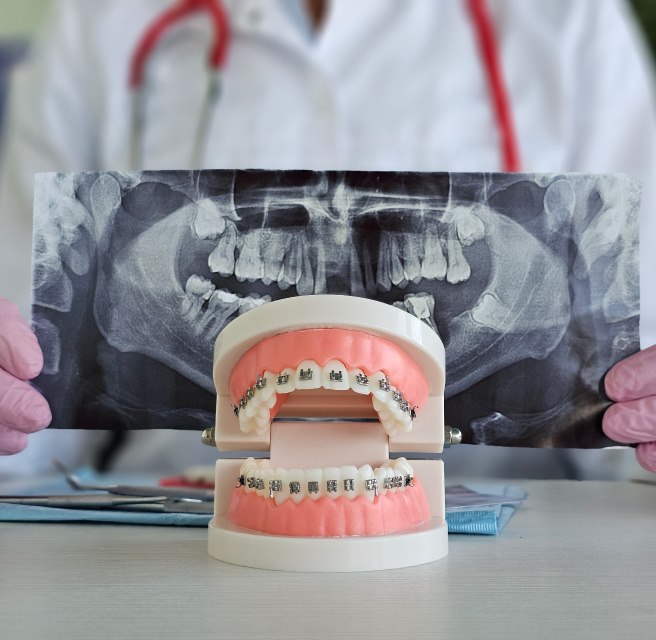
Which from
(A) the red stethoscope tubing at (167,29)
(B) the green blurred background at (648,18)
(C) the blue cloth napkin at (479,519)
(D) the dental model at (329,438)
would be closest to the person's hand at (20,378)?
(D) the dental model at (329,438)

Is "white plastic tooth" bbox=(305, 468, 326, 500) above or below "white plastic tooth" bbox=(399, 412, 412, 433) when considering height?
below

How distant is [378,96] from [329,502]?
2.51 feet

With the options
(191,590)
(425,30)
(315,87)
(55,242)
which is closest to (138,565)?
(191,590)

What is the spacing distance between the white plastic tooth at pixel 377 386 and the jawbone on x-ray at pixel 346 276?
0.14 meters

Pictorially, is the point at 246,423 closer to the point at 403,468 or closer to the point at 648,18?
the point at 403,468

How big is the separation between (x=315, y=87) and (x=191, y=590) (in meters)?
0.81

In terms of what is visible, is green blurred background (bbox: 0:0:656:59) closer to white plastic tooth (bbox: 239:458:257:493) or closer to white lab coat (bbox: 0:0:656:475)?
white lab coat (bbox: 0:0:656:475)

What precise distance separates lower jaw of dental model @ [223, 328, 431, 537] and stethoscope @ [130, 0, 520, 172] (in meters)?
0.67

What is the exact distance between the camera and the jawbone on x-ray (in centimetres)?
58

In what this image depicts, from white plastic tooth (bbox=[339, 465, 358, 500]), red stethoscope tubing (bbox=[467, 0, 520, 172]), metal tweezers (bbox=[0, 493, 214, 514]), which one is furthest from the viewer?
red stethoscope tubing (bbox=[467, 0, 520, 172])

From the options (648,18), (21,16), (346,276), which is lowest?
(346,276)

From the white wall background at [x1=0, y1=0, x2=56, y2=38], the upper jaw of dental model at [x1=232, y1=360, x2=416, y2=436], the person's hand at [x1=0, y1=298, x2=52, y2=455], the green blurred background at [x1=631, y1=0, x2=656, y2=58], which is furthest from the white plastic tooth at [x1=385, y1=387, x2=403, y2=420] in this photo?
the white wall background at [x1=0, y1=0, x2=56, y2=38]

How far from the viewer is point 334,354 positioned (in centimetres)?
44

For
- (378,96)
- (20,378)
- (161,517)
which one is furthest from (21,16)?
(161,517)
